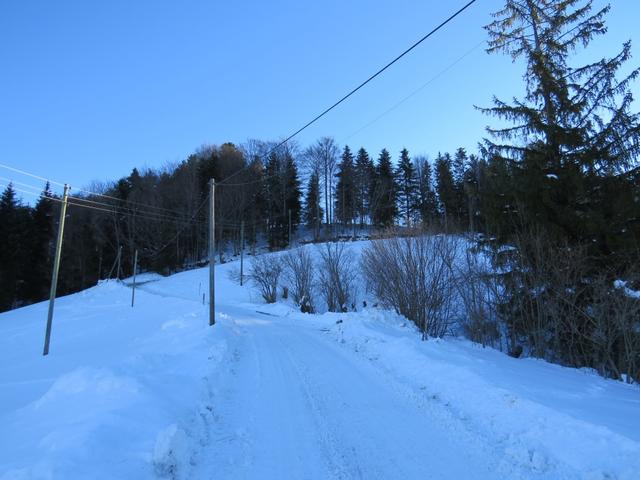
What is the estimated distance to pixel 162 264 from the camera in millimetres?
62000

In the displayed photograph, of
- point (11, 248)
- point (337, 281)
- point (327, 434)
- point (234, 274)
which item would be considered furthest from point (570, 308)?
point (11, 248)

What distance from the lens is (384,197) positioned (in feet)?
191

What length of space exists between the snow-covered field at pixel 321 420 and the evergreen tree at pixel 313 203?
52.5 meters

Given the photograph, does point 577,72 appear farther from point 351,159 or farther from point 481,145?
point 351,159

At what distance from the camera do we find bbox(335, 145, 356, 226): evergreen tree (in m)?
61.2

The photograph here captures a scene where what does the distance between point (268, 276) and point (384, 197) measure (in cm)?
2754

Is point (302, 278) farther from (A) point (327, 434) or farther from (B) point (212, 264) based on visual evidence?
(A) point (327, 434)

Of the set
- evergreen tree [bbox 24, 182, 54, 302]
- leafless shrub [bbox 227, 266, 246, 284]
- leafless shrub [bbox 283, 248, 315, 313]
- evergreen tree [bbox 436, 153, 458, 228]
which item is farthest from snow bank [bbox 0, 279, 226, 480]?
evergreen tree [bbox 24, 182, 54, 302]

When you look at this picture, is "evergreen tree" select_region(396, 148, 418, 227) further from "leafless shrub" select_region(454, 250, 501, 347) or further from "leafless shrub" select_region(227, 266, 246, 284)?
"leafless shrub" select_region(454, 250, 501, 347)

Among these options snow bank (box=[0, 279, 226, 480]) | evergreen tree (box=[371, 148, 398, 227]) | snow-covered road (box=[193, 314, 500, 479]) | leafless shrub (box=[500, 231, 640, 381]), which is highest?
evergreen tree (box=[371, 148, 398, 227])

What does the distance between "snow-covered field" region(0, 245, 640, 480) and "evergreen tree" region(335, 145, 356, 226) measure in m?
50.7

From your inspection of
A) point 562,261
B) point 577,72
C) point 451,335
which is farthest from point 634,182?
point 451,335

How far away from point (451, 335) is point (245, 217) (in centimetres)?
5087

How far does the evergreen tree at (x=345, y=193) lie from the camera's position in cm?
6119
